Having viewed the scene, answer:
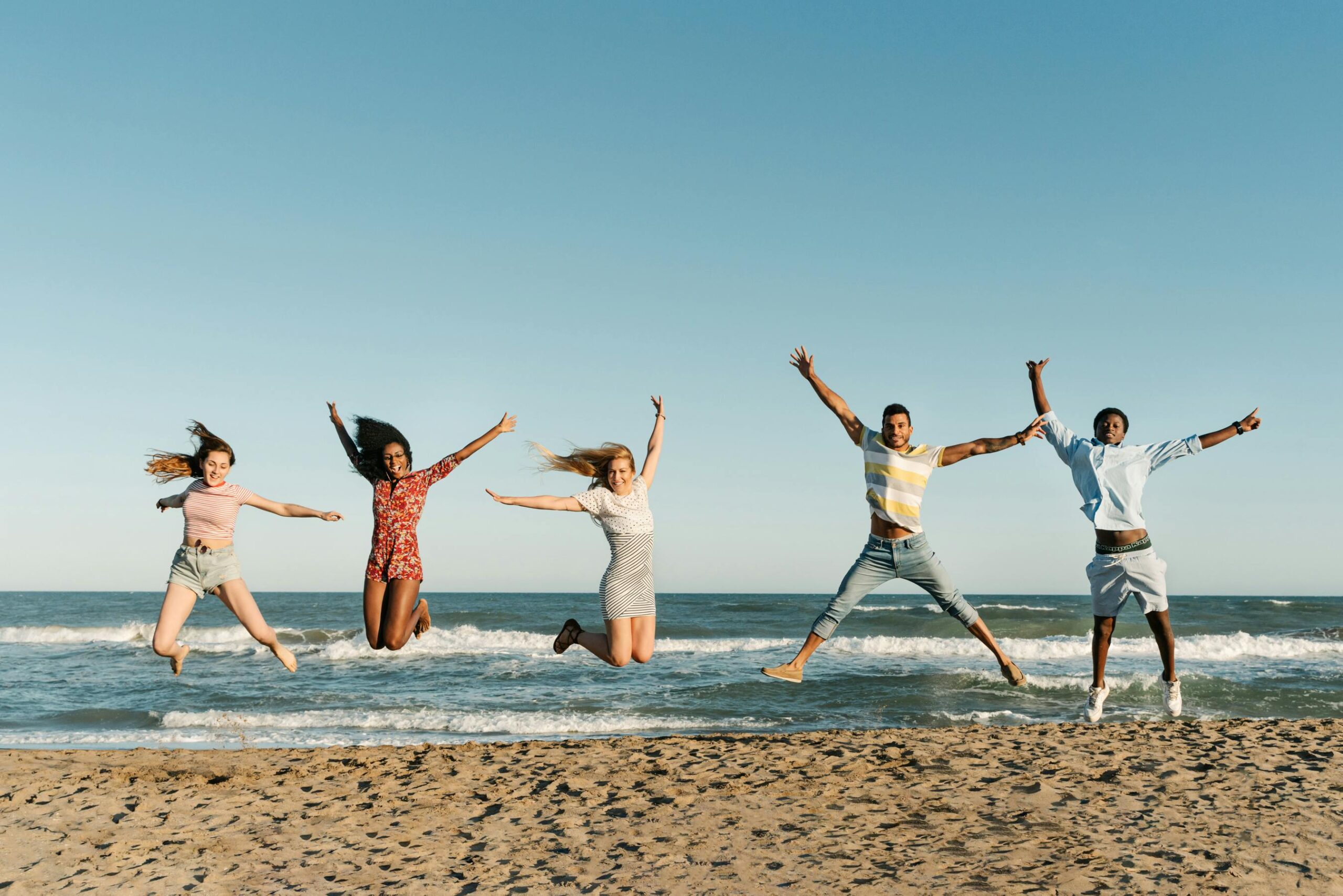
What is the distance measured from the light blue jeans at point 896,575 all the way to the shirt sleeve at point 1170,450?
77.3 inches

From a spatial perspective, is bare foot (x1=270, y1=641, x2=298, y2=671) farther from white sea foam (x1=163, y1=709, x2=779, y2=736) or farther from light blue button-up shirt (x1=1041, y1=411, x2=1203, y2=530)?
light blue button-up shirt (x1=1041, y1=411, x2=1203, y2=530)

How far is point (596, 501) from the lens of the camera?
7.49 metres

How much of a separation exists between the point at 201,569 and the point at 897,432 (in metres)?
5.72

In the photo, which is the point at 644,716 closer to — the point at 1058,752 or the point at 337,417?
the point at 1058,752

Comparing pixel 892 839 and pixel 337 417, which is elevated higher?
pixel 337 417

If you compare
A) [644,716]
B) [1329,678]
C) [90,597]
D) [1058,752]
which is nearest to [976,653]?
[1329,678]

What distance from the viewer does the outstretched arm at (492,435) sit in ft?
24.7

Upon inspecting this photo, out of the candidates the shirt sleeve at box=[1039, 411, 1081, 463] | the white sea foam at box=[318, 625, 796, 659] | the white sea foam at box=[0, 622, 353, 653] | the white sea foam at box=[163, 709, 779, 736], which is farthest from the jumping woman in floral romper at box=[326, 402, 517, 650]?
the white sea foam at box=[0, 622, 353, 653]

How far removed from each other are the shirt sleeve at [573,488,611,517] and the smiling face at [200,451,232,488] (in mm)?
2985

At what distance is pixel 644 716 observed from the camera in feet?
45.2

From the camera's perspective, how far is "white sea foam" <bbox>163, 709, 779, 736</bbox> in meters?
12.9

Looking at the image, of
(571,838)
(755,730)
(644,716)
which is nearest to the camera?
(571,838)

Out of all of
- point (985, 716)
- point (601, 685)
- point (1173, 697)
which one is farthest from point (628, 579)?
point (601, 685)

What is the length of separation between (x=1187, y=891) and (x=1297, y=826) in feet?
5.40
